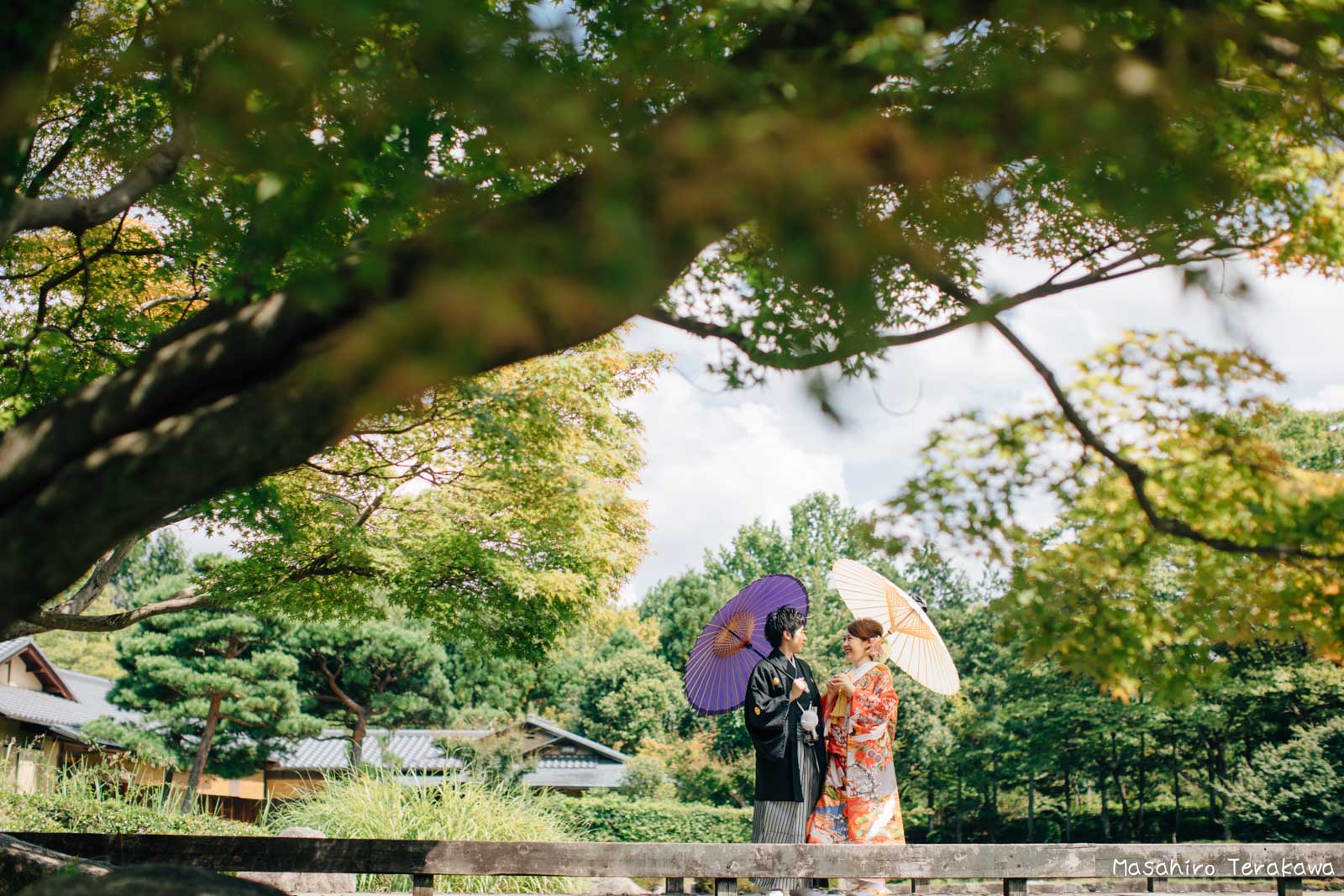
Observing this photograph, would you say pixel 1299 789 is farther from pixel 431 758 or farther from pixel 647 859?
pixel 431 758

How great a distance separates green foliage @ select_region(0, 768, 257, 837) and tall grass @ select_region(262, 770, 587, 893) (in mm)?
1423

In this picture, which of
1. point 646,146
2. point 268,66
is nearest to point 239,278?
point 268,66

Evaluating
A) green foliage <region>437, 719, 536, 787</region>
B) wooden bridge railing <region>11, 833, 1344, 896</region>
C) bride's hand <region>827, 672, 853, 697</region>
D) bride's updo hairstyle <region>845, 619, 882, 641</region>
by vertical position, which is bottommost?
green foliage <region>437, 719, 536, 787</region>

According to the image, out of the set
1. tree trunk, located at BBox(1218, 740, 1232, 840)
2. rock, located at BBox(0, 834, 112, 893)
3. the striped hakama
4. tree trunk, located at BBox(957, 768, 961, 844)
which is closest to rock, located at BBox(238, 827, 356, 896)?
rock, located at BBox(0, 834, 112, 893)

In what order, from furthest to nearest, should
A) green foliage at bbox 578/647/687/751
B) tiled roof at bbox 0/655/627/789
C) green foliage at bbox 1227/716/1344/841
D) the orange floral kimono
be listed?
green foliage at bbox 578/647/687/751, tiled roof at bbox 0/655/627/789, green foliage at bbox 1227/716/1344/841, the orange floral kimono

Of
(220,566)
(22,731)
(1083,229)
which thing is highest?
(1083,229)

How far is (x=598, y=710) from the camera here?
37.5m

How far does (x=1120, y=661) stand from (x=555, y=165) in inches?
118

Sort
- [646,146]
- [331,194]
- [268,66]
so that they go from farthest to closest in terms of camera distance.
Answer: [331,194]
[268,66]
[646,146]

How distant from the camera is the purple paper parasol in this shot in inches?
245

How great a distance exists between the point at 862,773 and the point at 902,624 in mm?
1187

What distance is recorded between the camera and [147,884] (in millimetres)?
2998

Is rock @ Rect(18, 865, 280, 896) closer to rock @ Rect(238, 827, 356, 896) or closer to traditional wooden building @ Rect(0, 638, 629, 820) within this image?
rock @ Rect(238, 827, 356, 896)

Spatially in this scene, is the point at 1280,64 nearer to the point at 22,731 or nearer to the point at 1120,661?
the point at 1120,661
